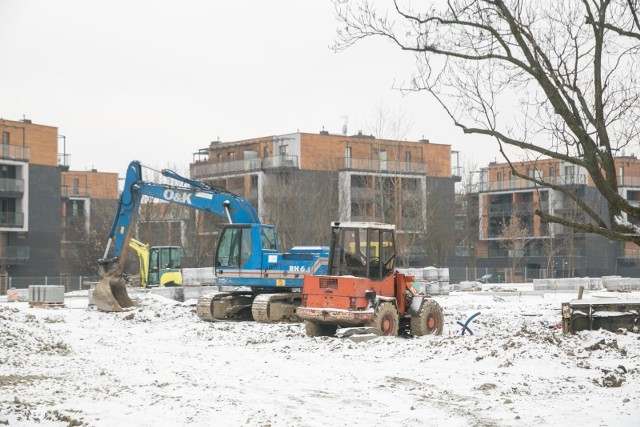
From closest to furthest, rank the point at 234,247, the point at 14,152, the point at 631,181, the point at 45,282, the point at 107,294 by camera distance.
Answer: the point at 234,247 → the point at 107,294 → the point at 45,282 → the point at 14,152 → the point at 631,181

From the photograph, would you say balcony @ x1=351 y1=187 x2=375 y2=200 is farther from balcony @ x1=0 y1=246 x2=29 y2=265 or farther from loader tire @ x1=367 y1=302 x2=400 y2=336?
loader tire @ x1=367 y1=302 x2=400 y2=336

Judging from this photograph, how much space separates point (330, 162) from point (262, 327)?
51880 millimetres

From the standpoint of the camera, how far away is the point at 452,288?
62.7 metres

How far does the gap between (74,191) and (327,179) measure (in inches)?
1571

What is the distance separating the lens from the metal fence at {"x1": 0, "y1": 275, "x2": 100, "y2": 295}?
60.7 m

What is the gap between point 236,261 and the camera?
29141mm

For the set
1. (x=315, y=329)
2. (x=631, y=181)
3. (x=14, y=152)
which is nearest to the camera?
(x=315, y=329)

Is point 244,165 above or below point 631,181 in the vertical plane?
above

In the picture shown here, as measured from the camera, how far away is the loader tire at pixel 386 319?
2183 centimetres

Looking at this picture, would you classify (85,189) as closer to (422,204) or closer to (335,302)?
(422,204)

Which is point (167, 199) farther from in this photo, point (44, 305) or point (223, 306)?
point (44, 305)

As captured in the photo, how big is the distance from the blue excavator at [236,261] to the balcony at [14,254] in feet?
135

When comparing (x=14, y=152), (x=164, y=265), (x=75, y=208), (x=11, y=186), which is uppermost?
(x=14, y=152)

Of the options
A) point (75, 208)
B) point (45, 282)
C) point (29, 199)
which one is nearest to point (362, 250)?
point (45, 282)
